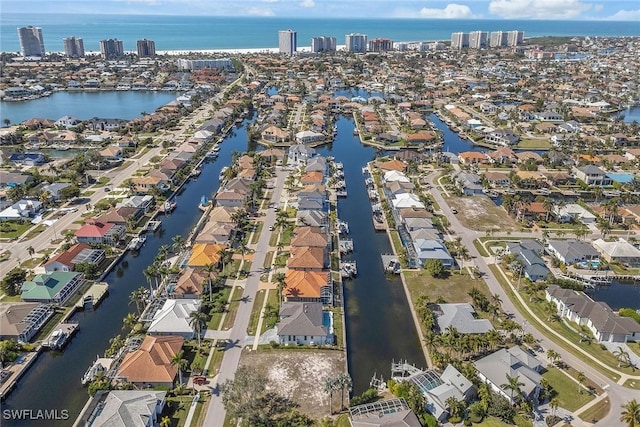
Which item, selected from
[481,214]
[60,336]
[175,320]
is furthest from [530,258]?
[60,336]

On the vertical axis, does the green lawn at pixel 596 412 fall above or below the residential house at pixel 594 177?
below

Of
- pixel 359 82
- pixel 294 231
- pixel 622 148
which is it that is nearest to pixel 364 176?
pixel 294 231

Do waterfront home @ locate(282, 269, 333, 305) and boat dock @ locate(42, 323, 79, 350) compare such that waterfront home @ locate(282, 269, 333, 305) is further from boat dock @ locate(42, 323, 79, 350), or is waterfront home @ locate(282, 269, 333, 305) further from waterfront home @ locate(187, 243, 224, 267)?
boat dock @ locate(42, 323, 79, 350)

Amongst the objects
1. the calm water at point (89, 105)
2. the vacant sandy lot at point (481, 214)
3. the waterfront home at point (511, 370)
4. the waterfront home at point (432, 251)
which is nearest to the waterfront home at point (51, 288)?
the waterfront home at point (432, 251)

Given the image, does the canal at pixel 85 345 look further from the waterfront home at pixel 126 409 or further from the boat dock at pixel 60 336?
the waterfront home at pixel 126 409

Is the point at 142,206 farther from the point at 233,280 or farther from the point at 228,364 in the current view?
the point at 228,364
